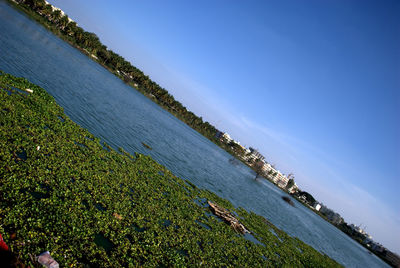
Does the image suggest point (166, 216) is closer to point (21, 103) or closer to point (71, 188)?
point (71, 188)

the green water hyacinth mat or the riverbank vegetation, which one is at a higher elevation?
the riverbank vegetation

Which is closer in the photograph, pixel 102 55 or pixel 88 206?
pixel 88 206

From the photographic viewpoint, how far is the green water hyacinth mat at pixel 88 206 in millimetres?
9098

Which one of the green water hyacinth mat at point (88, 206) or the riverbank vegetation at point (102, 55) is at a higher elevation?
the riverbank vegetation at point (102, 55)

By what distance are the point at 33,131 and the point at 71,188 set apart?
291 inches

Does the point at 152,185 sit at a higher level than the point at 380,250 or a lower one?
lower

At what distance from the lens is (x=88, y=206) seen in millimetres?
12141

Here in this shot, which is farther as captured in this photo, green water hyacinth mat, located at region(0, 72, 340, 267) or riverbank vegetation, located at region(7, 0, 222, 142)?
riverbank vegetation, located at region(7, 0, 222, 142)

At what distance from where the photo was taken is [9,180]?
404 inches

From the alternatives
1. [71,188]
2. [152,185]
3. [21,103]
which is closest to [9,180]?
[71,188]

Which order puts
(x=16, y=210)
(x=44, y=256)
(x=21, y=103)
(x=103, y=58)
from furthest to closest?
(x=103, y=58) < (x=21, y=103) < (x=16, y=210) < (x=44, y=256)

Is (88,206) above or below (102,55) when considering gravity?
below

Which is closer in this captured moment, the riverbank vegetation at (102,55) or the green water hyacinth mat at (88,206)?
the green water hyacinth mat at (88,206)

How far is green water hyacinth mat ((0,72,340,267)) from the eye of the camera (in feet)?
29.8
